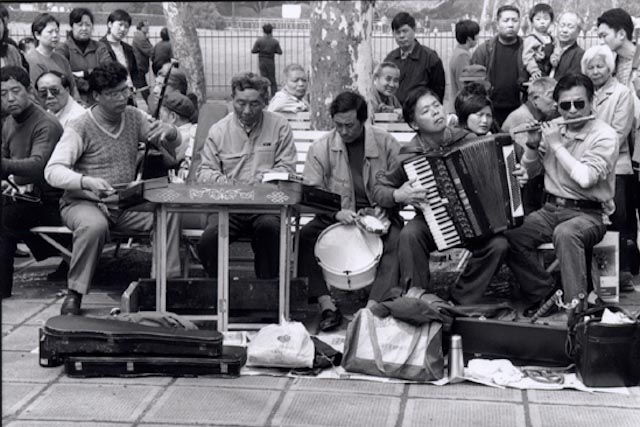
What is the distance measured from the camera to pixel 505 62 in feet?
28.2

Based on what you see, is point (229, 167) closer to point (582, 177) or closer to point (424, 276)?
point (424, 276)

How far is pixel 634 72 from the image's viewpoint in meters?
7.10

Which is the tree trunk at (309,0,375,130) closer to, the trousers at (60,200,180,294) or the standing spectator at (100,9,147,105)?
the standing spectator at (100,9,147,105)

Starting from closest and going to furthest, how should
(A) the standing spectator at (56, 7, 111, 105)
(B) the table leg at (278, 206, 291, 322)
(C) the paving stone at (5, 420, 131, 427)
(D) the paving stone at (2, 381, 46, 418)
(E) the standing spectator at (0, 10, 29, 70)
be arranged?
(C) the paving stone at (5, 420, 131, 427)
(D) the paving stone at (2, 381, 46, 418)
(B) the table leg at (278, 206, 291, 322)
(E) the standing spectator at (0, 10, 29, 70)
(A) the standing spectator at (56, 7, 111, 105)

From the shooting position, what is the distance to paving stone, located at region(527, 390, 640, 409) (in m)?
4.62

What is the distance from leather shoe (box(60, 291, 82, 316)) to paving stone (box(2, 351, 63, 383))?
556mm

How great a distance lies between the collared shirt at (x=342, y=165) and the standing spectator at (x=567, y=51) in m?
2.33

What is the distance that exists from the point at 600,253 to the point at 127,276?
2983 mm

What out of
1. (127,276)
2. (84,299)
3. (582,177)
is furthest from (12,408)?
(582,177)

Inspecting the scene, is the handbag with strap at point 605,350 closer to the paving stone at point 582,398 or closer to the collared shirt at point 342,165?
the paving stone at point 582,398

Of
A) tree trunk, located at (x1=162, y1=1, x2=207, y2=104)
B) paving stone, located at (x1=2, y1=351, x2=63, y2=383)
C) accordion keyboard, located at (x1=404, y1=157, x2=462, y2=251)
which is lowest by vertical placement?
paving stone, located at (x1=2, y1=351, x2=63, y2=383)

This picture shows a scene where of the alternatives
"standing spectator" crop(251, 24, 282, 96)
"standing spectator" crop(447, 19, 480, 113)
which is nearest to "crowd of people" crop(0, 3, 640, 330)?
"standing spectator" crop(447, 19, 480, 113)

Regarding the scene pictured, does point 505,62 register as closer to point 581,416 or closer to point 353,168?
point 353,168

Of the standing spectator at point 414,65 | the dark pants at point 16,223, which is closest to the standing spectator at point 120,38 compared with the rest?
the standing spectator at point 414,65
